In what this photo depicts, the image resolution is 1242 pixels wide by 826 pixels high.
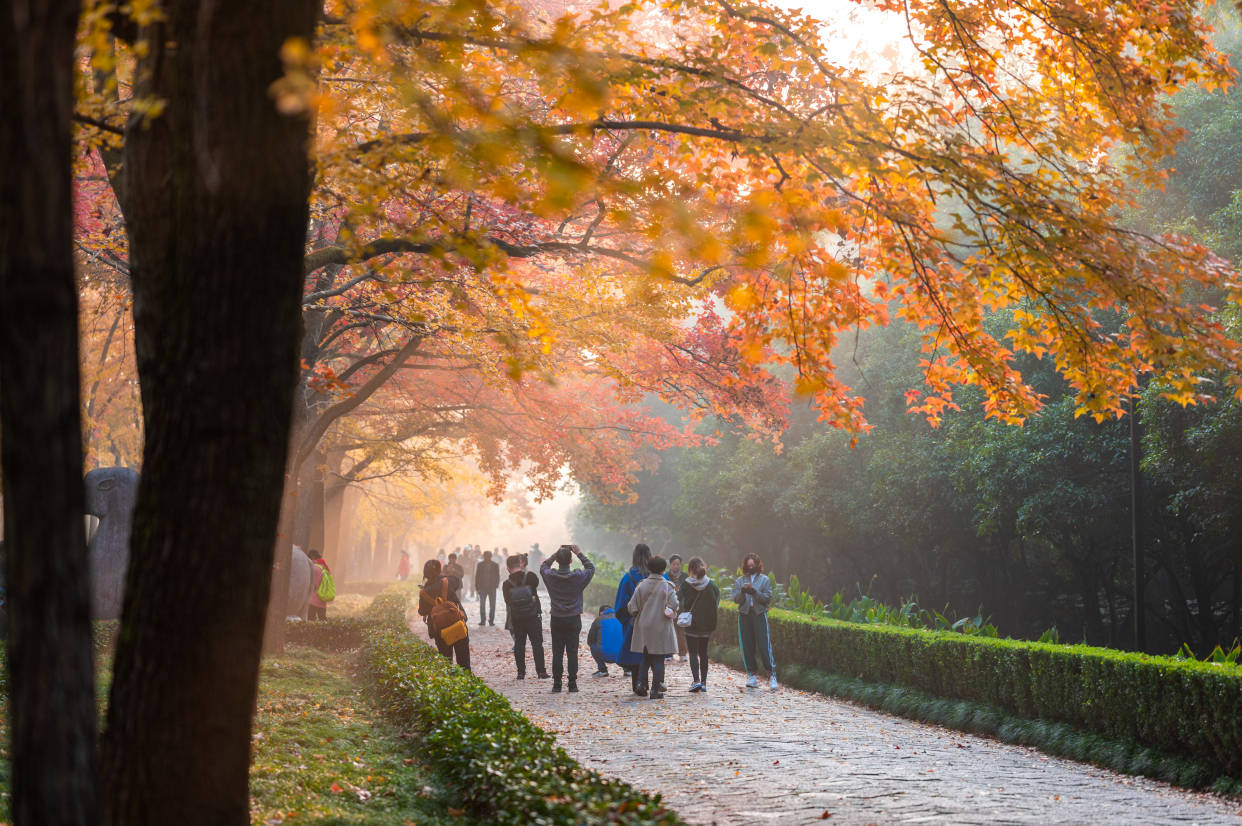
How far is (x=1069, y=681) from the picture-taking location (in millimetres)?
10188

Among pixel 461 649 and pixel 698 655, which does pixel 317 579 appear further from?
pixel 698 655

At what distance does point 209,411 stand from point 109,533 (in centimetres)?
1029

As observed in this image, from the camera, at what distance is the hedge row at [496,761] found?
4621 millimetres

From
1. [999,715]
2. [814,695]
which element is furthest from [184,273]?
[814,695]

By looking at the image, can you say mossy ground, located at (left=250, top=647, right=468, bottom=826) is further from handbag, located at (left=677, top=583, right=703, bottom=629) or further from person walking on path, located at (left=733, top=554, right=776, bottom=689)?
person walking on path, located at (left=733, top=554, right=776, bottom=689)

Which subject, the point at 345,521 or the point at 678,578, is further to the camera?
the point at 345,521

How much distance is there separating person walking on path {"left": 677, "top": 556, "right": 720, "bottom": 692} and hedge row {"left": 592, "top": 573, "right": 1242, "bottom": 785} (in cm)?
243

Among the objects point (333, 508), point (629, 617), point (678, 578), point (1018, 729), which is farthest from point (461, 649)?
point (333, 508)

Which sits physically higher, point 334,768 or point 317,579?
point 317,579

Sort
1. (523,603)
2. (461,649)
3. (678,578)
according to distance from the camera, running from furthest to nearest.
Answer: (678,578) → (523,603) → (461,649)

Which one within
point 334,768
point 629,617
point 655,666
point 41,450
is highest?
point 41,450

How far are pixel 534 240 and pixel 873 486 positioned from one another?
1868 centimetres

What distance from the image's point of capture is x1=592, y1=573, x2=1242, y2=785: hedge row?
325 inches

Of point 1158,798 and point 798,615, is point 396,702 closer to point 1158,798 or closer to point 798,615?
point 1158,798
